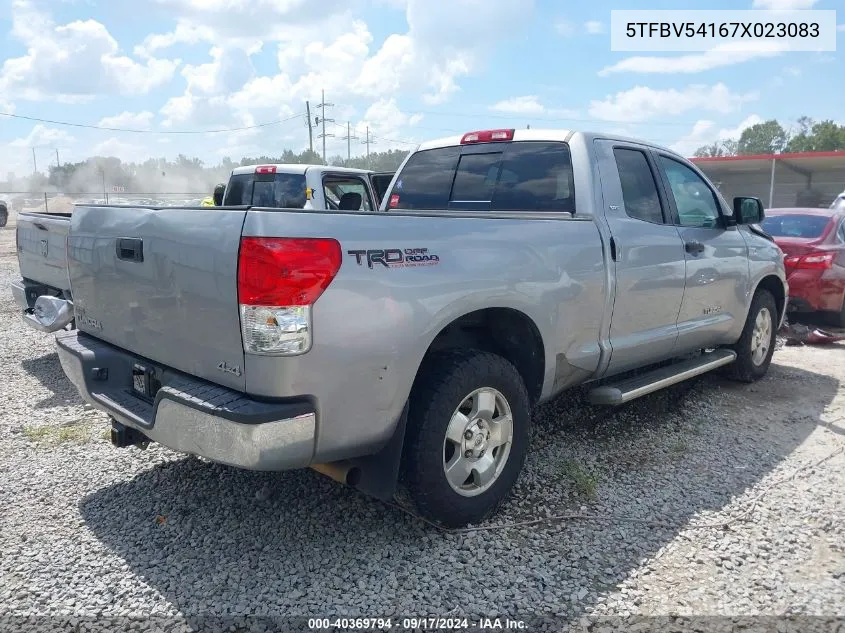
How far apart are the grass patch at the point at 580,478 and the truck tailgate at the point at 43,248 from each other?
167 inches

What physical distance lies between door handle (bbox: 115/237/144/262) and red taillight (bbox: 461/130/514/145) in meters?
2.40

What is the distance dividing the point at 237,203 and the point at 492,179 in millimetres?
5504

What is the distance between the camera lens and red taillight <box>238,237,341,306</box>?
94.8 inches

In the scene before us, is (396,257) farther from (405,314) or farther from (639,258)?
(639,258)

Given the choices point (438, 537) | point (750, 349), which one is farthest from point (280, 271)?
point (750, 349)

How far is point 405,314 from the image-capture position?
273 centimetres

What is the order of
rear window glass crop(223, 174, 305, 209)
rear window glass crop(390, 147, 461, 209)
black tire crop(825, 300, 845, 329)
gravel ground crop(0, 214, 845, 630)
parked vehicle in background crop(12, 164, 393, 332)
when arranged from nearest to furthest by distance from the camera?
gravel ground crop(0, 214, 845, 630), rear window glass crop(390, 147, 461, 209), parked vehicle in background crop(12, 164, 393, 332), black tire crop(825, 300, 845, 329), rear window glass crop(223, 174, 305, 209)

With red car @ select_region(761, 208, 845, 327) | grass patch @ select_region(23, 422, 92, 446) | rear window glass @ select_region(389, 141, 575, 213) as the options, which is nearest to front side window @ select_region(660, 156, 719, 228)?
rear window glass @ select_region(389, 141, 575, 213)

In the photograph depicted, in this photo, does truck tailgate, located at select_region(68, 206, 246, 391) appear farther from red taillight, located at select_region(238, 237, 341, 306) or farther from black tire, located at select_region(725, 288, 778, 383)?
black tire, located at select_region(725, 288, 778, 383)

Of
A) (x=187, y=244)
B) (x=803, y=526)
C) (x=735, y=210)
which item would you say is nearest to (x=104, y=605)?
(x=187, y=244)

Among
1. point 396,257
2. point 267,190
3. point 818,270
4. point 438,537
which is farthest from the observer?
point 267,190

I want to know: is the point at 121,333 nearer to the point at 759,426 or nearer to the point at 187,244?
the point at 187,244

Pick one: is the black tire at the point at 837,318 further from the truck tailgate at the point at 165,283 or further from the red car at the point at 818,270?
the truck tailgate at the point at 165,283

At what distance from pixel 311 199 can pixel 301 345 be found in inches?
239
